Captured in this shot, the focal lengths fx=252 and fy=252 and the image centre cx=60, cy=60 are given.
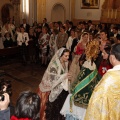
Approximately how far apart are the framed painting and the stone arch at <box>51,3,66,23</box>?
52.7 inches

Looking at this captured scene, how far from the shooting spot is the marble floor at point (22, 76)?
741 cm

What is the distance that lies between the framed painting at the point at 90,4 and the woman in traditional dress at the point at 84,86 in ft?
40.9

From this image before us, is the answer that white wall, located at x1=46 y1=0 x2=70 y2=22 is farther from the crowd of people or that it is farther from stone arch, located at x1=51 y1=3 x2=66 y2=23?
the crowd of people

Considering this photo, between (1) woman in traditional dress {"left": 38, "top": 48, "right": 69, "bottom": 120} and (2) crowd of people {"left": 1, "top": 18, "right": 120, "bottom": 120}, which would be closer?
(2) crowd of people {"left": 1, "top": 18, "right": 120, "bottom": 120}

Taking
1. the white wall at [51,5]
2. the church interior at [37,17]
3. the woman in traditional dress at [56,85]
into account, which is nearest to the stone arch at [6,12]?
the church interior at [37,17]

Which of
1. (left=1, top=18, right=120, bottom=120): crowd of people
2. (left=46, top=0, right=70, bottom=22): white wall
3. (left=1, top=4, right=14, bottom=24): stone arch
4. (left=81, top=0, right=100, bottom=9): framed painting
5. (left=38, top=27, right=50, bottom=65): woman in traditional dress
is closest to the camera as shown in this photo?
(left=1, top=18, right=120, bottom=120): crowd of people

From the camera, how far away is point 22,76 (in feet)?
28.6

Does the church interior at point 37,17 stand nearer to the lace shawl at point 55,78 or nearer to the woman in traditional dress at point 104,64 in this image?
the lace shawl at point 55,78

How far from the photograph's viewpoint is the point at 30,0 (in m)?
15.3

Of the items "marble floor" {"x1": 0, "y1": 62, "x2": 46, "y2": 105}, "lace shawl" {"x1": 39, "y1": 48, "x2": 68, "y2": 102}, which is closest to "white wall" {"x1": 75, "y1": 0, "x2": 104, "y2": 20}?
"marble floor" {"x1": 0, "y1": 62, "x2": 46, "y2": 105}

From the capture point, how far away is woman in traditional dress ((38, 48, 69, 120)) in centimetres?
447

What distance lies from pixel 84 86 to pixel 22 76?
5.14m

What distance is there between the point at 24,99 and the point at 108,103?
89 cm

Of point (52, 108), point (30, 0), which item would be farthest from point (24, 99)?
point (30, 0)
